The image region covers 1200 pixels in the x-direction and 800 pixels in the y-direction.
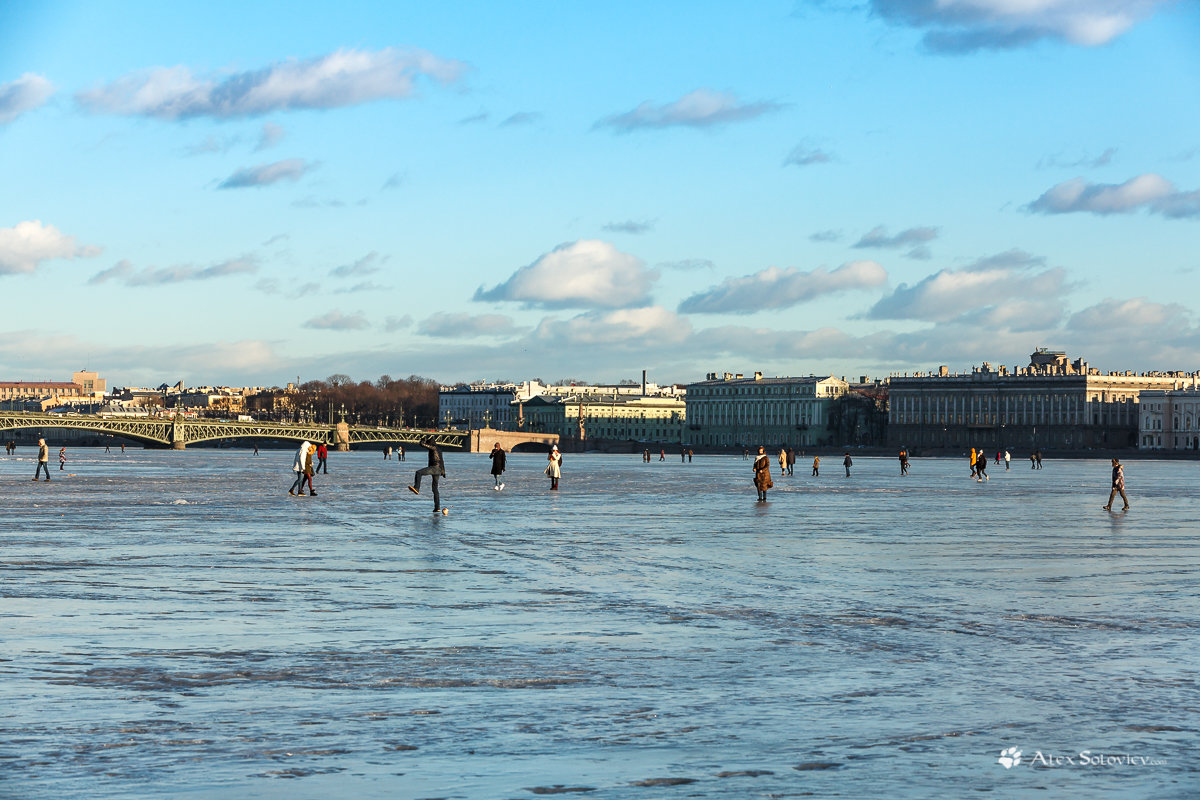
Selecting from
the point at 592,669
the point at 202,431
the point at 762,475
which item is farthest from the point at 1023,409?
the point at 592,669

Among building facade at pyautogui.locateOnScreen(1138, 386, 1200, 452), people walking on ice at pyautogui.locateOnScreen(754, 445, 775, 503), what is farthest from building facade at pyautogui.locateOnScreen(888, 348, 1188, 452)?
people walking on ice at pyautogui.locateOnScreen(754, 445, 775, 503)

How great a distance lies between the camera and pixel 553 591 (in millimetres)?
14086

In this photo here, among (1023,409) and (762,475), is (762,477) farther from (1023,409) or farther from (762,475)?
(1023,409)

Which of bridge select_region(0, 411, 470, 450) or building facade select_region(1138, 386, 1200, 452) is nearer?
bridge select_region(0, 411, 470, 450)

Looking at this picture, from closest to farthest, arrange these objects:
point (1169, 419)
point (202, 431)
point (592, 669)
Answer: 1. point (592, 669)
2. point (202, 431)
3. point (1169, 419)

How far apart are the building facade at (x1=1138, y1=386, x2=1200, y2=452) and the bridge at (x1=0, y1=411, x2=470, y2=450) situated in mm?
68809

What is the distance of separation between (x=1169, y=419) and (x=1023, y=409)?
1560 centimetres

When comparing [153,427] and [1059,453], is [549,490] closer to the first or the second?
[153,427]

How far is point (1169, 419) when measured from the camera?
17600cm

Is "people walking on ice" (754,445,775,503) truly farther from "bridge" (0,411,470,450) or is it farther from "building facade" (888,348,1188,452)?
"building facade" (888,348,1188,452)

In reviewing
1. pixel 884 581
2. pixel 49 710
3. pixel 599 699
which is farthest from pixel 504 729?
pixel 884 581

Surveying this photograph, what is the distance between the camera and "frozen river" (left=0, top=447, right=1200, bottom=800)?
22.4 ft

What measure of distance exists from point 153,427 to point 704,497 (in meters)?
115

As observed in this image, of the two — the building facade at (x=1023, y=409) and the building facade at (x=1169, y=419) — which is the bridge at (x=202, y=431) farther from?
the building facade at (x=1169, y=419)
